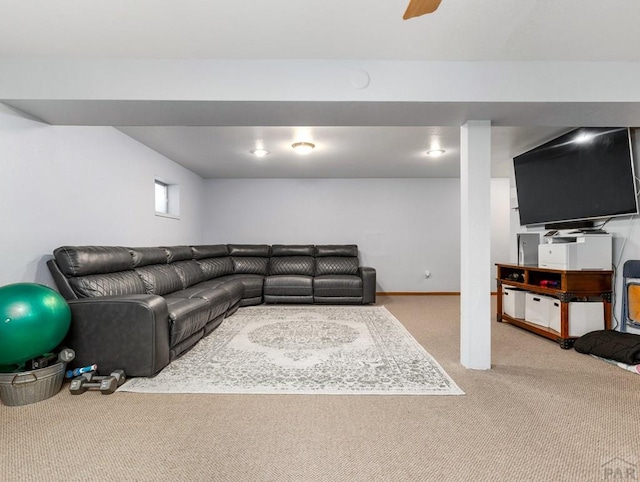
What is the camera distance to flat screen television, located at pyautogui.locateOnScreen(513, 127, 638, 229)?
2.78m

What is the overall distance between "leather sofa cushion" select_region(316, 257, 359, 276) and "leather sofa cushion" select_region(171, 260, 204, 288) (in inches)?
81.0

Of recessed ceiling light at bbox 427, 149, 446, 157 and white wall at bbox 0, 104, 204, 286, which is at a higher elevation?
recessed ceiling light at bbox 427, 149, 446, 157

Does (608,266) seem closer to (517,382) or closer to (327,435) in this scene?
(517,382)

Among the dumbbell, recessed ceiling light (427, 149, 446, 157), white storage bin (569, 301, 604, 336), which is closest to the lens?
the dumbbell

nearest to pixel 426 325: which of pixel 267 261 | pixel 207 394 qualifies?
pixel 207 394

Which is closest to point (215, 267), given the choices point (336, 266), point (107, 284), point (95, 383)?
point (336, 266)

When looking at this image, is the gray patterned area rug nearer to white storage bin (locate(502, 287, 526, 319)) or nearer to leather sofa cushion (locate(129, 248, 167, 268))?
leather sofa cushion (locate(129, 248, 167, 268))

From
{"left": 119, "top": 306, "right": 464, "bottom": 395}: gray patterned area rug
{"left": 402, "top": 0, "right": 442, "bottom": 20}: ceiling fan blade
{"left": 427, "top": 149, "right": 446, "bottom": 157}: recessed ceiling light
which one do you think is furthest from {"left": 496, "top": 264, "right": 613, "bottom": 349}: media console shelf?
{"left": 402, "top": 0, "right": 442, "bottom": 20}: ceiling fan blade

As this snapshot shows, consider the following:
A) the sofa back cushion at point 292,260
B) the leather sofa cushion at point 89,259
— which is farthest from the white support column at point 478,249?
the sofa back cushion at point 292,260

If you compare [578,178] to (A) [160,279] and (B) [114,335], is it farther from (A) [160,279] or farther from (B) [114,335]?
(A) [160,279]

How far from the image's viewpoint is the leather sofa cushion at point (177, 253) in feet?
12.9

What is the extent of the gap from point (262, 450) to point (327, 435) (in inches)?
13.4

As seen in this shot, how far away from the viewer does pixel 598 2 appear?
1577mm

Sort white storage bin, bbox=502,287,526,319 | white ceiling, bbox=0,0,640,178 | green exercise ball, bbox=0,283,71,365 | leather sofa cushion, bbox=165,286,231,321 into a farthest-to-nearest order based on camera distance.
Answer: white storage bin, bbox=502,287,526,319 → leather sofa cushion, bbox=165,286,231,321 → green exercise ball, bbox=0,283,71,365 → white ceiling, bbox=0,0,640,178
